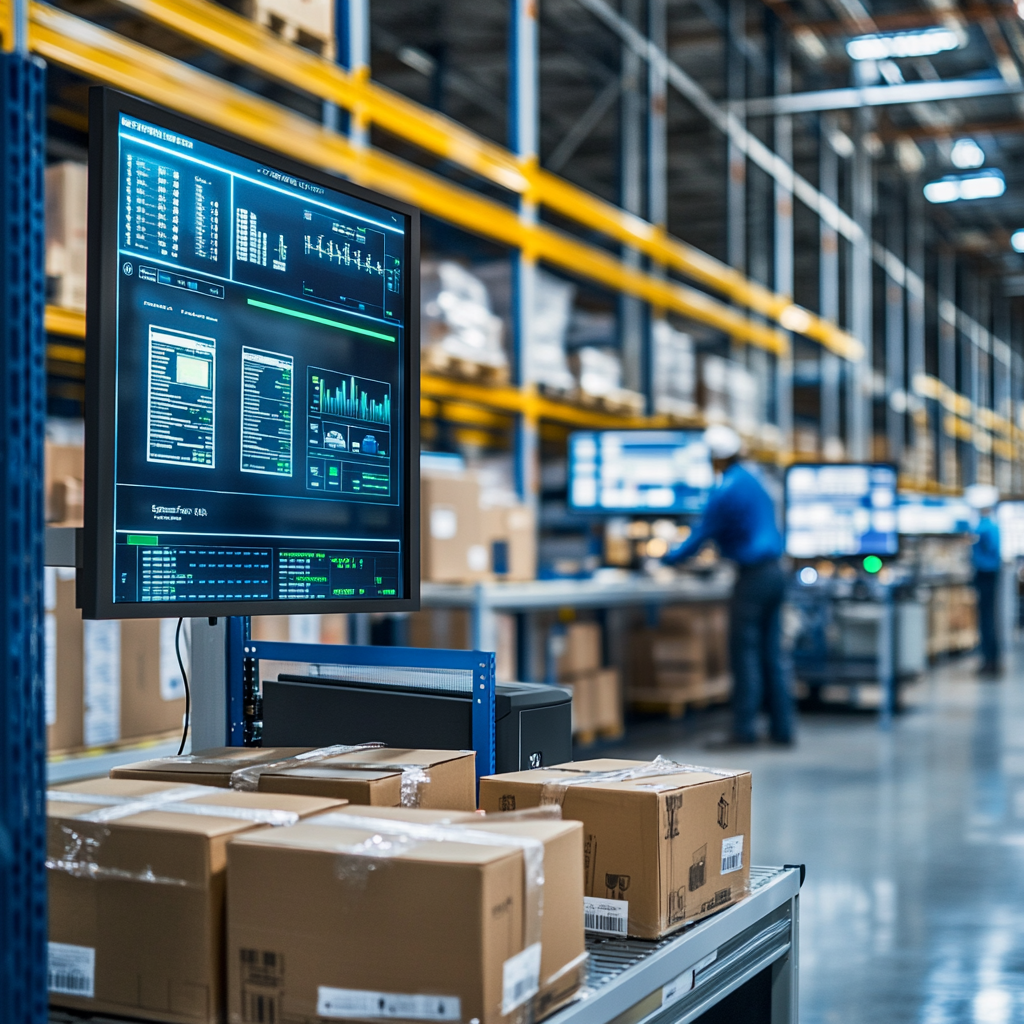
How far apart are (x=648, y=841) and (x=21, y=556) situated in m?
0.95

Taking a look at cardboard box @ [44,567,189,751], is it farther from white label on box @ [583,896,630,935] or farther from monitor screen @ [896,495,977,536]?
monitor screen @ [896,495,977,536]

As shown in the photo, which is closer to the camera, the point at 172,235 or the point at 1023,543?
the point at 172,235

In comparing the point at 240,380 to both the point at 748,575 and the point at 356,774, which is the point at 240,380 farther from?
the point at 748,575

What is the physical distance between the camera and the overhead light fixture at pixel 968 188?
1458 cm

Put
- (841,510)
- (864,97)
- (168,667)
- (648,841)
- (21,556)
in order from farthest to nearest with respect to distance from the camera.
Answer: (864,97) < (841,510) < (168,667) < (648,841) < (21,556)

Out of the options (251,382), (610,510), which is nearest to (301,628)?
(251,382)

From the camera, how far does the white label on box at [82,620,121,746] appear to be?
4.10 metres

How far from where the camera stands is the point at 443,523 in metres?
6.53

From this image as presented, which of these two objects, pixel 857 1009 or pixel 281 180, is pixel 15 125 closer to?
pixel 281 180

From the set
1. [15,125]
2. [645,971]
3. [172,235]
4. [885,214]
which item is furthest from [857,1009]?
[885,214]

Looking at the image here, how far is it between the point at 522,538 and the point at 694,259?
13.7 ft

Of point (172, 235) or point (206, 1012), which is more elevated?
point (172, 235)

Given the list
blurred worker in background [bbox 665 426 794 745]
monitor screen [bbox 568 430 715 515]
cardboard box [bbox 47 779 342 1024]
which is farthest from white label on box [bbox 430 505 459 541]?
cardboard box [bbox 47 779 342 1024]

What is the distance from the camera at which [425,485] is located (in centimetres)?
638
